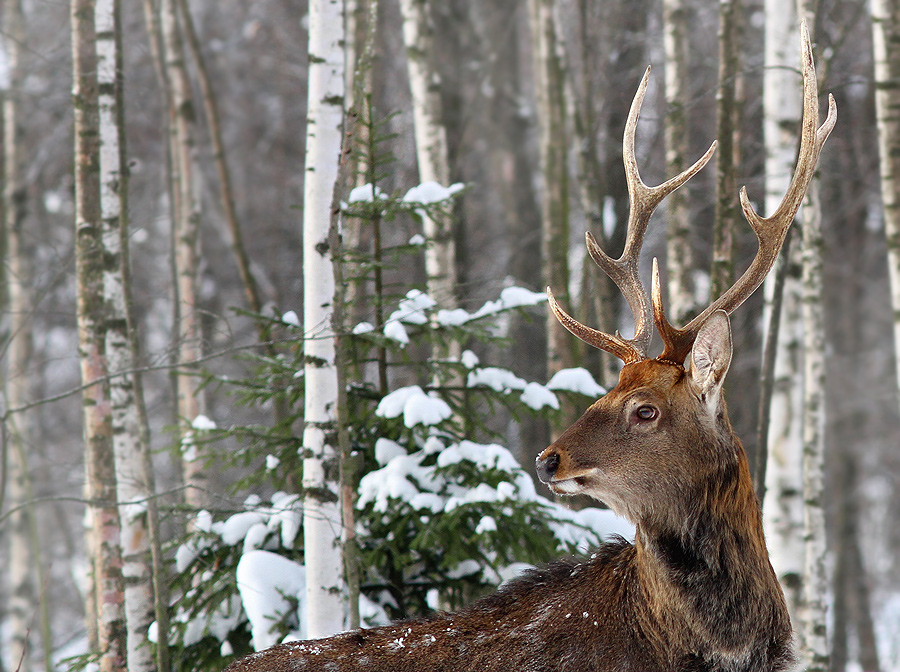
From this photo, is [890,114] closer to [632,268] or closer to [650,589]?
[632,268]

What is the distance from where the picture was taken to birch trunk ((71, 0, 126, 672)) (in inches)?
231

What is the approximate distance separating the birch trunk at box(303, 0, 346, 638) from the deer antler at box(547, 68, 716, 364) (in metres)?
1.30

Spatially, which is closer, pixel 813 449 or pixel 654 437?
pixel 654 437

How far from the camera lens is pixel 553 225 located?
8586 mm

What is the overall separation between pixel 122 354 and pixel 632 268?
11.4 ft

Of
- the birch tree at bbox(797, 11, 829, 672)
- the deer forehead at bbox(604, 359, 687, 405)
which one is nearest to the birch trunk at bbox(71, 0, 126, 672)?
the deer forehead at bbox(604, 359, 687, 405)

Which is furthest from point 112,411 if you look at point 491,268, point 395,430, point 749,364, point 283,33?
point 283,33

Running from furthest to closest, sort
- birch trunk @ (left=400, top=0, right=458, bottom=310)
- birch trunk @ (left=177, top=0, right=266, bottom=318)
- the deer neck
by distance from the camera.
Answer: birch trunk @ (left=400, top=0, right=458, bottom=310)
birch trunk @ (left=177, top=0, right=266, bottom=318)
the deer neck

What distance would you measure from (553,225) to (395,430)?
3.90 meters

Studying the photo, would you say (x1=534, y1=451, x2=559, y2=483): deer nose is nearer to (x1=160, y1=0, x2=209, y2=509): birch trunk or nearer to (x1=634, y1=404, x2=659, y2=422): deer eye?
(x1=634, y1=404, x2=659, y2=422): deer eye

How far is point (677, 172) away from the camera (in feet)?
23.1

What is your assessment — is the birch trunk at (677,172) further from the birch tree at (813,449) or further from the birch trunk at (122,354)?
the birch trunk at (122,354)

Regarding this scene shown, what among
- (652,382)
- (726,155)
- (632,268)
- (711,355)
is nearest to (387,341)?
(632,268)

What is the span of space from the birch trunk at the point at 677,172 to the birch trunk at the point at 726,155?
1.43ft
